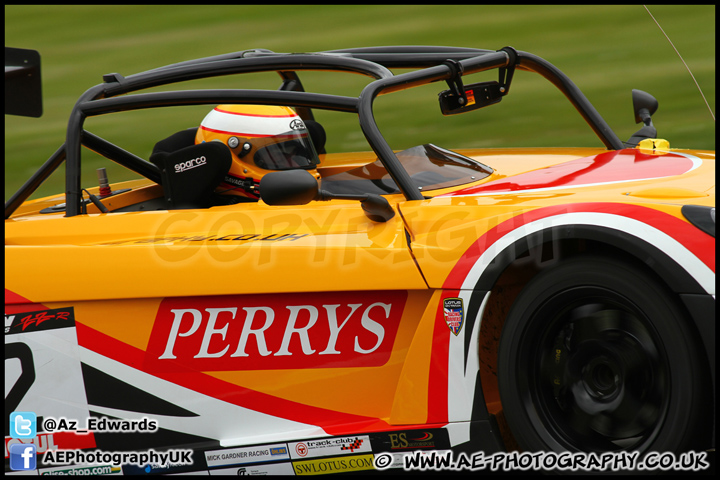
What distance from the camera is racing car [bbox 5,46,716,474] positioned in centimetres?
275

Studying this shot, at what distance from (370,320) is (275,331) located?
358 mm

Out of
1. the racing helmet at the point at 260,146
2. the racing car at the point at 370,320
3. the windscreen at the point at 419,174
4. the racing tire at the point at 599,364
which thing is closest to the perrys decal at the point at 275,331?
the racing car at the point at 370,320

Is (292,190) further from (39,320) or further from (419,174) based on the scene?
(39,320)

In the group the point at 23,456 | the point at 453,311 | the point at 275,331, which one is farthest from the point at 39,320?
the point at 453,311

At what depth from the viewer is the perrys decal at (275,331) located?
302 centimetres

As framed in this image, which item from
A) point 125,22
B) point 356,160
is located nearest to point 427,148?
point 356,160

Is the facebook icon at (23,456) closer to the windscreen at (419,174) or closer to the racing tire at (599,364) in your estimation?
the windscreen at (419,174)

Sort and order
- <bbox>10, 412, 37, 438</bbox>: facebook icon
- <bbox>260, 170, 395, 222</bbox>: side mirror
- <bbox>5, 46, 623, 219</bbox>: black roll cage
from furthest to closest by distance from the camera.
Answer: <bbox>5, 46, 623, 219</bbox>: black roll cage, <bbox>10, 412, 37, 438</bbox>: facebook icon, <bbox>260, 170, 395, 222</bbox>: side mirror

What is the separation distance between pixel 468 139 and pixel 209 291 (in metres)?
6.90

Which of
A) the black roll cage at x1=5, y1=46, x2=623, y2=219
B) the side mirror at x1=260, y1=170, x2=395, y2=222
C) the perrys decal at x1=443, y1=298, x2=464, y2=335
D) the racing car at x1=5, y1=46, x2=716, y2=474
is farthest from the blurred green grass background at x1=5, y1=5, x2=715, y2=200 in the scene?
the perrys decal at x1=443, y1=298, x2=464, y2=335

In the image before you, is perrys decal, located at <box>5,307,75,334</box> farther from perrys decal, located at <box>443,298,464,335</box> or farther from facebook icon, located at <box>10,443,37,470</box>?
perrys decal, located at <box>443,298,464,335</box>

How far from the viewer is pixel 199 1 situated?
1789cm

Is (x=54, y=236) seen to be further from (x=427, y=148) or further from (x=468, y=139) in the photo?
(x=468, y=139)

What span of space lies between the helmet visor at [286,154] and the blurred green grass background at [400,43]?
17.8ft
